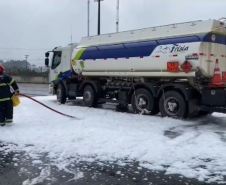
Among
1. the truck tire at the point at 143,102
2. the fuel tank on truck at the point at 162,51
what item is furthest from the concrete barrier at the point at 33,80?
the truck tire at the point at 143,102

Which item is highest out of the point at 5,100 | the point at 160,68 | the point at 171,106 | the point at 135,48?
the point at 135,48

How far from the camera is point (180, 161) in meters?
5.42

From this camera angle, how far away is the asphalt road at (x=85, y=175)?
4.53 metres

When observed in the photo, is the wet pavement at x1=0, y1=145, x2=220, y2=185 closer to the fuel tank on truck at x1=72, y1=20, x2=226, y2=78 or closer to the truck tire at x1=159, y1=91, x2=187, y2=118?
the truck tire at x1=159, y1=91, x2=187, y2=118

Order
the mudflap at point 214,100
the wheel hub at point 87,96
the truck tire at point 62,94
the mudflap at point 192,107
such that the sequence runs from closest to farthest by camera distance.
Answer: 1. the mudflap at point 214,100
2. the mudflap at point 192,107
3. the wheel hub at point 87,96
4. the truck tire at point 62,94

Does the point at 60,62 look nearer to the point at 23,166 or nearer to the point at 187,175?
the point at 23,166

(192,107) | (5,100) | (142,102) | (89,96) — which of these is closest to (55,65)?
(89,96)

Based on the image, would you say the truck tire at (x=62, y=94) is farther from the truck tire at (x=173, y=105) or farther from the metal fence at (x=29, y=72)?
the metal fence at (x=29, y=72)

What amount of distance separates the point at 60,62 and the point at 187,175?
1213 centimetres

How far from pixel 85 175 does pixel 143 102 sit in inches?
268

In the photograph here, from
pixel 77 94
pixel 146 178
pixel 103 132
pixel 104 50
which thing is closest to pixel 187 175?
pixel 146 178

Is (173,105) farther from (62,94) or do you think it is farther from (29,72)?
(29,72)

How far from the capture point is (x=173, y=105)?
1041 centimetres

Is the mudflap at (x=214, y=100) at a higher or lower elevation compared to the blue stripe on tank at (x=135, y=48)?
lower
